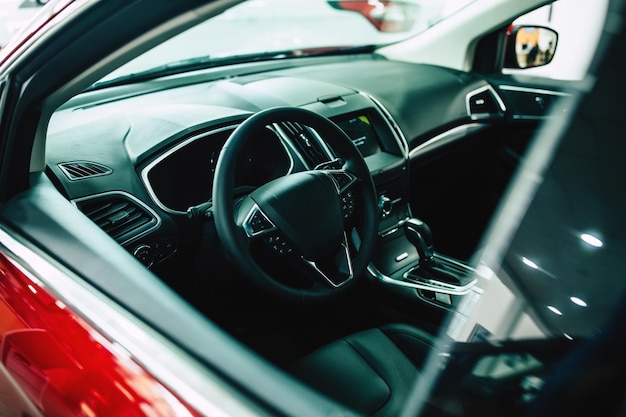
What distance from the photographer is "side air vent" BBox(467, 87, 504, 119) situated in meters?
3.43

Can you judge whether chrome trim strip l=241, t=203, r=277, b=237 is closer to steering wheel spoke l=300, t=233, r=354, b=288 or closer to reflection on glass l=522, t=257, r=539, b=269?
steering wheel spoke l=300, t=233, r=354, b=288

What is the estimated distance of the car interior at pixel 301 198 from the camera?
1.57 m

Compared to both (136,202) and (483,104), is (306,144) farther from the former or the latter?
(483,104)

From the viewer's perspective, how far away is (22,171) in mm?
1508

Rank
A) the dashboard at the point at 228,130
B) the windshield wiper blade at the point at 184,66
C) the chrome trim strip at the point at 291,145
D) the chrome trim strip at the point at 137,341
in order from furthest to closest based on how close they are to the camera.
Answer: the windshield wiper blade at the point at 184,66, the chrome trim strip at the point at 291,145, the dashboard at the point at 228,130, the chrome trim strip at the point at 137,341

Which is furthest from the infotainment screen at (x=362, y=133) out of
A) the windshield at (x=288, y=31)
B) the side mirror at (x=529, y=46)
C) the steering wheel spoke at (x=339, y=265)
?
the side mirror at (x=529, y=46)

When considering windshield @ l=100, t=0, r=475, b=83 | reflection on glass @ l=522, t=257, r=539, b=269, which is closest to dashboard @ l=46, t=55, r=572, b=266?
windshield @ l=100, t=0, r=475, b=83

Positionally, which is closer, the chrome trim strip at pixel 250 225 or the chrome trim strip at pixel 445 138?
the chrome trim strip at pixel 250 225

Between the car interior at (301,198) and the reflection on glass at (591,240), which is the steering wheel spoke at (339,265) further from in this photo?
the reflection on glass at (591,240)

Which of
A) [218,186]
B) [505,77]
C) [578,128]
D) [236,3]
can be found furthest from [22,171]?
[505,77]

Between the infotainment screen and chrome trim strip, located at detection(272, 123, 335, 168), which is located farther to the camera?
the infotainment screen

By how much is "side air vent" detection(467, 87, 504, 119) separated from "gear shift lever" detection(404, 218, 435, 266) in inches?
44.0

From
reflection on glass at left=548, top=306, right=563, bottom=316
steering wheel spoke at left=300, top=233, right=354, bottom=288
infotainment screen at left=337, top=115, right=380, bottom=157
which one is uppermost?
reflection on glass at left=548, top=306, right=563, bottom=316

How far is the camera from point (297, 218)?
64.9 inches
